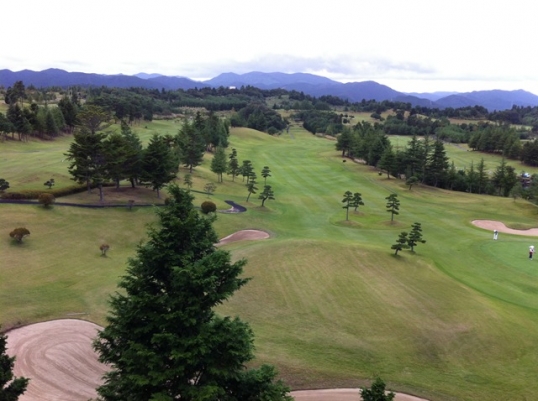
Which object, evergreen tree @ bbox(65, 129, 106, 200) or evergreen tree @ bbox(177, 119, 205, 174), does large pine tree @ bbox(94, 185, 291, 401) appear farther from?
evergreen tree @ bbox(177, 119, 205, 174)

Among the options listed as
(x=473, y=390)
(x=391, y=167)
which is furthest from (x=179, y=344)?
(x=391, y=167)

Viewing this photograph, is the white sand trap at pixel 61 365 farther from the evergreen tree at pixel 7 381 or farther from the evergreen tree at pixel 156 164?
the evergreen tree at pixel 156 164

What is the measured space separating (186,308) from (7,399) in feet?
24.0

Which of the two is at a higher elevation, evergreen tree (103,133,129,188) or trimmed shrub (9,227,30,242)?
evergreen tree (103,133,129,188)

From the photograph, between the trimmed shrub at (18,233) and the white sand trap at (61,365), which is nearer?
the white sand trap at (61,365)

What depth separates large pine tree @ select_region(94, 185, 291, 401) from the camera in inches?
494

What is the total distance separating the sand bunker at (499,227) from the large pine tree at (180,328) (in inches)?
2194

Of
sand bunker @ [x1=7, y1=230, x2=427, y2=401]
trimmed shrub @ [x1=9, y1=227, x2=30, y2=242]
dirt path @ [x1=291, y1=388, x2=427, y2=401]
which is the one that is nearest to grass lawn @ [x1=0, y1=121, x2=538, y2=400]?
dirt path @ [x1=291, y1=388, x2=427, y2=401]

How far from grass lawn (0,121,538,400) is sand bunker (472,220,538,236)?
2364 mm

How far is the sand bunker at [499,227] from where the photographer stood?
57.2 metres

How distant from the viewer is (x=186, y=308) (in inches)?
501

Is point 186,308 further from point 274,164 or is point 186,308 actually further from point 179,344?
point 274,164

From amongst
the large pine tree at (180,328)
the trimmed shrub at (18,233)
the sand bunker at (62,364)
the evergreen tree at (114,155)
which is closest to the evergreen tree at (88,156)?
the evergreen tree at (114,155)

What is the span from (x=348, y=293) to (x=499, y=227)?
130 feet
